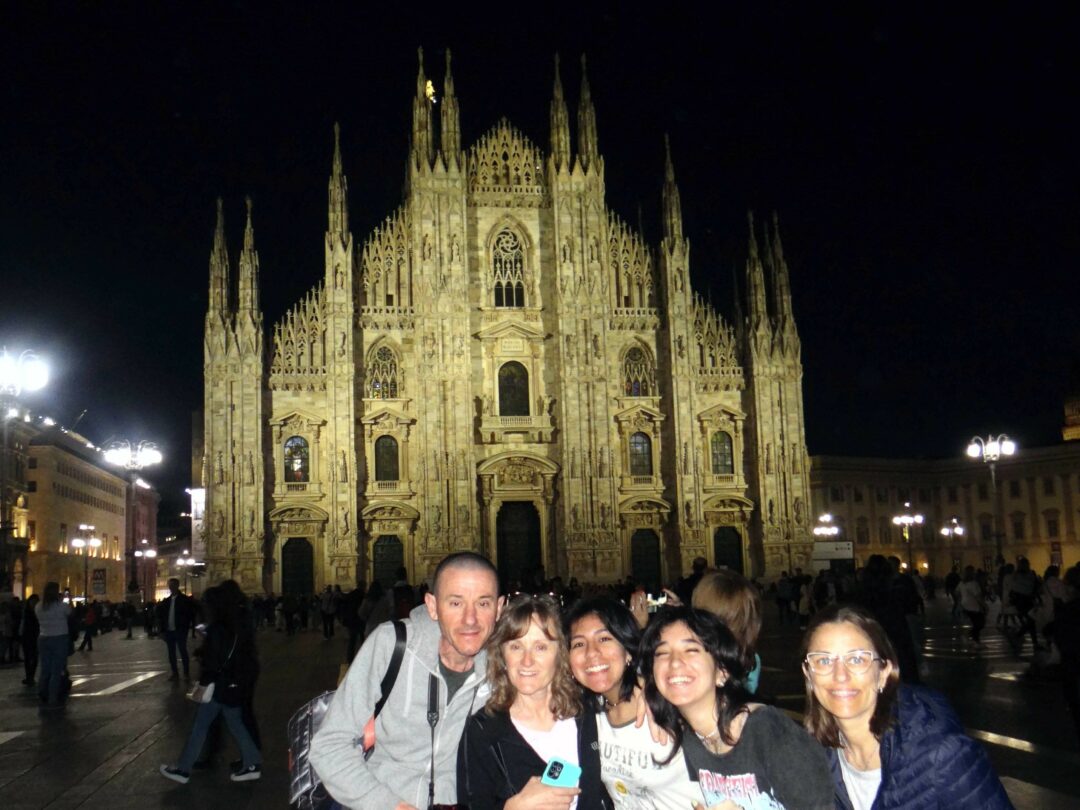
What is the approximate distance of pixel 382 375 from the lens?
43.7m

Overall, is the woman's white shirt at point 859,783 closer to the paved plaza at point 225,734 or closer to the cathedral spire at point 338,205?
the paved plaza at point 225,734

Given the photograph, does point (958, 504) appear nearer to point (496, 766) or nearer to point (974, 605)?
point (974, 605)

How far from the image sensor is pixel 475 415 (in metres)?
44.0

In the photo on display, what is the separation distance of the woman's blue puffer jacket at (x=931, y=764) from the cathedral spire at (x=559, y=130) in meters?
42.2

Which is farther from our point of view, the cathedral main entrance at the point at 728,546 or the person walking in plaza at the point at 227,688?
the cathedral main entrance at the point at 728,546

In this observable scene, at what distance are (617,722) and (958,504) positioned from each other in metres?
77.4

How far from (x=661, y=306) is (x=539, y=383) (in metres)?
6.25

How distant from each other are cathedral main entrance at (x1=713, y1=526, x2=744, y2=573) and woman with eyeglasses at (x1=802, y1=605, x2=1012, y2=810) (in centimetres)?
4141

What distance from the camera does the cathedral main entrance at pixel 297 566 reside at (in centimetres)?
4206

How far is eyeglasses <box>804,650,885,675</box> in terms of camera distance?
4105 mm

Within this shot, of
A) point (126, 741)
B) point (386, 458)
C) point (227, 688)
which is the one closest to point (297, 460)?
point (386, 458)

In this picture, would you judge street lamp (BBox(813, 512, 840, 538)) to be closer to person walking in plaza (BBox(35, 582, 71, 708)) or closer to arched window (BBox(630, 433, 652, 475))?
arched window (BBox(630, 433, 652, 475))

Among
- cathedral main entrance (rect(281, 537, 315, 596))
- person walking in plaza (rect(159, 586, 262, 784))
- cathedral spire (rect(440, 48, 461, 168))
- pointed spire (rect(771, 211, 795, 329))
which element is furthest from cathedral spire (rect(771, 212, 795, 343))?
person walking in plaza (rect(159, 586, 262, 784))

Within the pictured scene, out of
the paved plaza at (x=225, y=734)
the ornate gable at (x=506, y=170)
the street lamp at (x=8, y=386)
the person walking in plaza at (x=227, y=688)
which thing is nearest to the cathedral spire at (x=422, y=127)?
the ornate gable at (x=506, y=170)
